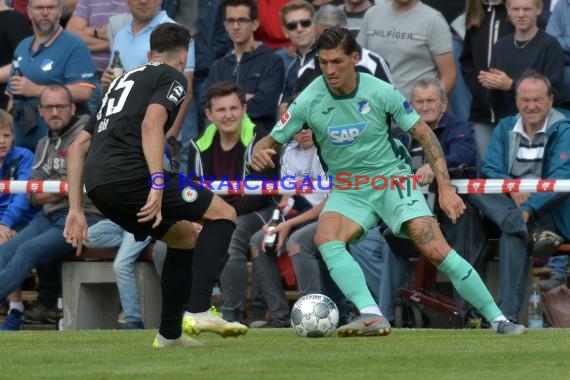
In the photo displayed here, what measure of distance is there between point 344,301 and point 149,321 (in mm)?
2058

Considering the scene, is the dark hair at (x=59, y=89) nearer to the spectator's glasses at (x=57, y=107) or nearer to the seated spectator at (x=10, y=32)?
the spectator's glasses at (x=57, y=107)

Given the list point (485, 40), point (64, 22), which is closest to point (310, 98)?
point (485, 40)

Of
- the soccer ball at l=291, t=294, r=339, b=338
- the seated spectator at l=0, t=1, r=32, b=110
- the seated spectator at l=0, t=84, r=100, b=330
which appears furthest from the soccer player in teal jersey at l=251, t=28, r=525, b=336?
the seated spectator at l=0, t=1, r=32, b=110

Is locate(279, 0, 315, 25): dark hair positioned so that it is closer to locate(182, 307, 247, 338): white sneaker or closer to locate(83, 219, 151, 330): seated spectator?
locate(83, 219, 151, 330): seated spectator

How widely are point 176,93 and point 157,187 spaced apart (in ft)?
2.12

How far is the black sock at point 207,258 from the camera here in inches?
342

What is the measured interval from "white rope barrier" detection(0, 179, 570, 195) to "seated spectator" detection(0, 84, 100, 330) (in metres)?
0.14

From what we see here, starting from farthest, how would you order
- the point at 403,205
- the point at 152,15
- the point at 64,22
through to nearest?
the point at 64,22, the point at 152,15, the point at 403,205

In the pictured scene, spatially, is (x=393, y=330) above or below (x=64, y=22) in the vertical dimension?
below

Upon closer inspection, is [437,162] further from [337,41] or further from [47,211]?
[47,211]

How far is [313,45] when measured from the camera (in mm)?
13430

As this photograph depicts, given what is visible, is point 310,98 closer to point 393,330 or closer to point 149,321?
point 393,330

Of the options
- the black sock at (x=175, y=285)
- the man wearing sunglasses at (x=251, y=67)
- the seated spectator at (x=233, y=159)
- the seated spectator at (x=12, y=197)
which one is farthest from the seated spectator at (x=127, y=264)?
the black sock at (x=175, y=285)

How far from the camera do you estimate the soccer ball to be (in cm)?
985
